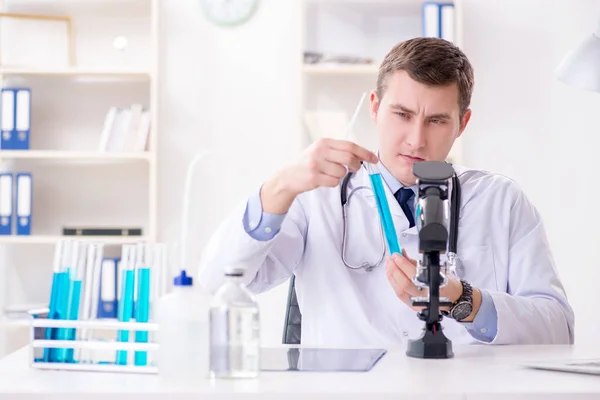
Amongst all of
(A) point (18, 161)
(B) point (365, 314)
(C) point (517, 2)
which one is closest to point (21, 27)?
(A) point (18, 161)

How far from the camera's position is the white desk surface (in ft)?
3.38

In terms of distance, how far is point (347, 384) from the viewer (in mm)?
1089

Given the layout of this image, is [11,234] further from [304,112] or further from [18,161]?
[304,112]

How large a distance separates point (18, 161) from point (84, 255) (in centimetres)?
263

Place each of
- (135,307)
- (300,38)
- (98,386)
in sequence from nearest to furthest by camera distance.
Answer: (98,386)
(135,307)
(300,38)

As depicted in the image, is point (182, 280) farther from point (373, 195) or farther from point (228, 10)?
point (228, 10)

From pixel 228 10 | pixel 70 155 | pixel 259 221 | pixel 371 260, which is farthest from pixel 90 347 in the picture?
pixel 228 10

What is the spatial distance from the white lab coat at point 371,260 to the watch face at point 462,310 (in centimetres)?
26

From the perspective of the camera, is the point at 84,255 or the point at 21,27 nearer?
the point at 84,255

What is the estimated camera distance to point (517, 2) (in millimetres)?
3711

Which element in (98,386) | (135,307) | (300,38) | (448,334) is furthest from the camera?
(300,38)

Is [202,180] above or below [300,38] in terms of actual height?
below

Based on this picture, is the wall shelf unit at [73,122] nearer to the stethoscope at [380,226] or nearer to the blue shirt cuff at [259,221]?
the stethoscope at [380,226]

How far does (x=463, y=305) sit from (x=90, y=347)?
67 centimetres
